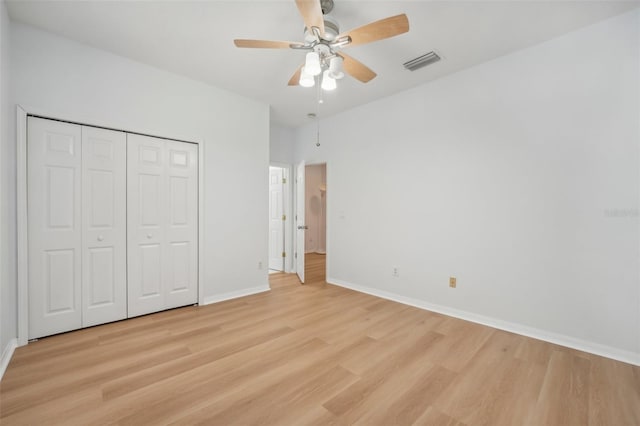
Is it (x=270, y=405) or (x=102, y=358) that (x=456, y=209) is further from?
(x=102, y=358)

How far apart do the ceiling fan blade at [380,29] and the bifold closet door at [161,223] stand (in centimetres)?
251

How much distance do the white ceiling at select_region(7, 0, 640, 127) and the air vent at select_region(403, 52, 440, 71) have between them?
68 mm

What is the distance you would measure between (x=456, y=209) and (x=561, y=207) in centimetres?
94

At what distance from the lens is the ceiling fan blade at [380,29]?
5.66 ft

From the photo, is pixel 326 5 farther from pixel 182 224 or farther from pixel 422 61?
pixel 182 224

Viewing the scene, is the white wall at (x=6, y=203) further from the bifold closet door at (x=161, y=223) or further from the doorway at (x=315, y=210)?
the doorway at (x=315, y=210)

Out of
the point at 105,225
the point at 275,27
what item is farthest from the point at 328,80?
the point at 105,225

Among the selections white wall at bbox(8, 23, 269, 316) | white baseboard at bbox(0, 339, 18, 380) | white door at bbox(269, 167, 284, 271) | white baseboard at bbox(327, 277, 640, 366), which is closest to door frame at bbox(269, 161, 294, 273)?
white door at bbox(269, 167, 284, 271)

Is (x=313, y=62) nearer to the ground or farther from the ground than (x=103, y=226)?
farther from the ground

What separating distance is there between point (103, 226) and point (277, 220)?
3.11 m

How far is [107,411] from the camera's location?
165 cm

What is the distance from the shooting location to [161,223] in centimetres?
327

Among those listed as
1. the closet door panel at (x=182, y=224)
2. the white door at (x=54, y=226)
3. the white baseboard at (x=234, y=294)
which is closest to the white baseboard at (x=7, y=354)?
the white door at (x=54, y=226)

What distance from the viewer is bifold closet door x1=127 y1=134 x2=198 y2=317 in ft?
10.1
